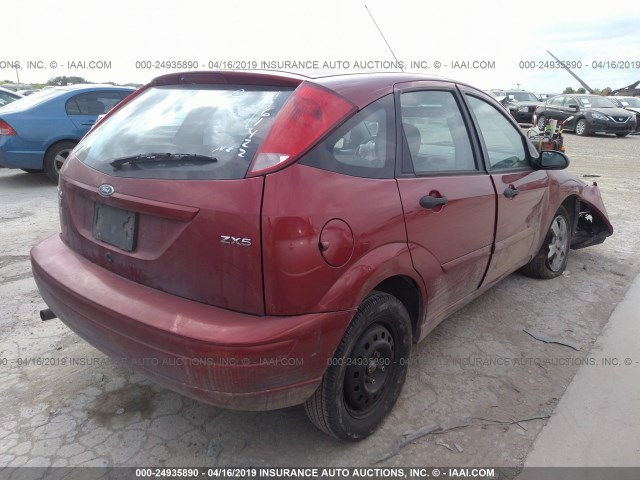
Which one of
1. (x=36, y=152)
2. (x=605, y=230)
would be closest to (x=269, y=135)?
(x=605, y=230)

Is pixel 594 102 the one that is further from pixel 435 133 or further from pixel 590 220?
pixel 435 133

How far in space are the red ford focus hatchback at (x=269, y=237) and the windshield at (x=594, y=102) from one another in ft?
61.6

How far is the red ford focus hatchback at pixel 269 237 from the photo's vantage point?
1.83m

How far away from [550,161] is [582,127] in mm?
17029

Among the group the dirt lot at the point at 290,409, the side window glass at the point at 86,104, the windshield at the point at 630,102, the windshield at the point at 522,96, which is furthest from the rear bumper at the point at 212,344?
the windshield at the point at 522,96

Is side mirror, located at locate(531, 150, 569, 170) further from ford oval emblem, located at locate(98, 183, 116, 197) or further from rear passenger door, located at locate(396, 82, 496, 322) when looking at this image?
ford oval emblem, located at locate(98, 183, 116, 197)

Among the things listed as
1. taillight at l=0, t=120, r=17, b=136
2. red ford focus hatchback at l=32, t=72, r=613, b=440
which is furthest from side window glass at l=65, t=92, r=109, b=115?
red ford focus hatchback at l=32, t=72, r=613, b=440

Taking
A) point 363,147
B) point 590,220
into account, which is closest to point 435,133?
point 363,147

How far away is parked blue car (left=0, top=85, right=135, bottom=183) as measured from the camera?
6980mm

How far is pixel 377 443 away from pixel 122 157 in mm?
1774

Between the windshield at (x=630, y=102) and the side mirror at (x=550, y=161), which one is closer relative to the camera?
the side mirror at (x=550, y=161)

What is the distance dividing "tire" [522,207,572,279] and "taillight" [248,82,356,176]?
273cm

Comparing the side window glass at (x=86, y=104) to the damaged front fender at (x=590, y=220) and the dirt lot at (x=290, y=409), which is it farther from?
the damaged front fender at (x=590, y=220)

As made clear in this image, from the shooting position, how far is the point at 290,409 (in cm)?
255
